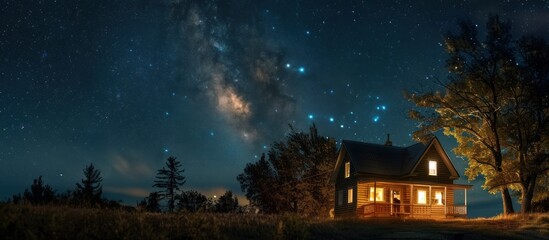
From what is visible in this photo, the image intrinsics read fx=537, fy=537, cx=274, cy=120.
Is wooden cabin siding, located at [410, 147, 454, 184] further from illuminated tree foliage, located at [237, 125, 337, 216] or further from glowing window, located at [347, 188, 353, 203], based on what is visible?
illuminated tree foliage, located at [237, 125, 337, 216]

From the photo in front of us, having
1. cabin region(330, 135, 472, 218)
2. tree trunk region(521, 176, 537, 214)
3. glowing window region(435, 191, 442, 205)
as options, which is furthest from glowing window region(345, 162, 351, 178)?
tree trunk region(521, 176, 537, 214)

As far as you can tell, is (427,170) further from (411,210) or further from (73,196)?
(73,196)

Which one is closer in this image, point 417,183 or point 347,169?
point 417,183

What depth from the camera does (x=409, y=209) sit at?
42.3 meters

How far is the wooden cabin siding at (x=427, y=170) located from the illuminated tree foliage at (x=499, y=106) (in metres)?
2.23

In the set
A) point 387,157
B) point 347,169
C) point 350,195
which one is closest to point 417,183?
point 387,157

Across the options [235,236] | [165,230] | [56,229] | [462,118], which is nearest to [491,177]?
[462,118]

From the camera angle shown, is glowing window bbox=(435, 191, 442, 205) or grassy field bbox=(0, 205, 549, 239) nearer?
grassy field bbox=(0, 205, 549, 239)

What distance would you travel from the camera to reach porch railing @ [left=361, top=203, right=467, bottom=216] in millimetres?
39406

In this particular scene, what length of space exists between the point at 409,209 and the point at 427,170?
134 inches

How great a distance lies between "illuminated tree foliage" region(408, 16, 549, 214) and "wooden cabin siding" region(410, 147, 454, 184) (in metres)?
2.23

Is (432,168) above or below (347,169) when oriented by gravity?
above

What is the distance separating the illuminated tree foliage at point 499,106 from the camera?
124 feet

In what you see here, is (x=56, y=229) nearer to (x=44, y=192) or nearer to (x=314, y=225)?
(x=314, y=225)
